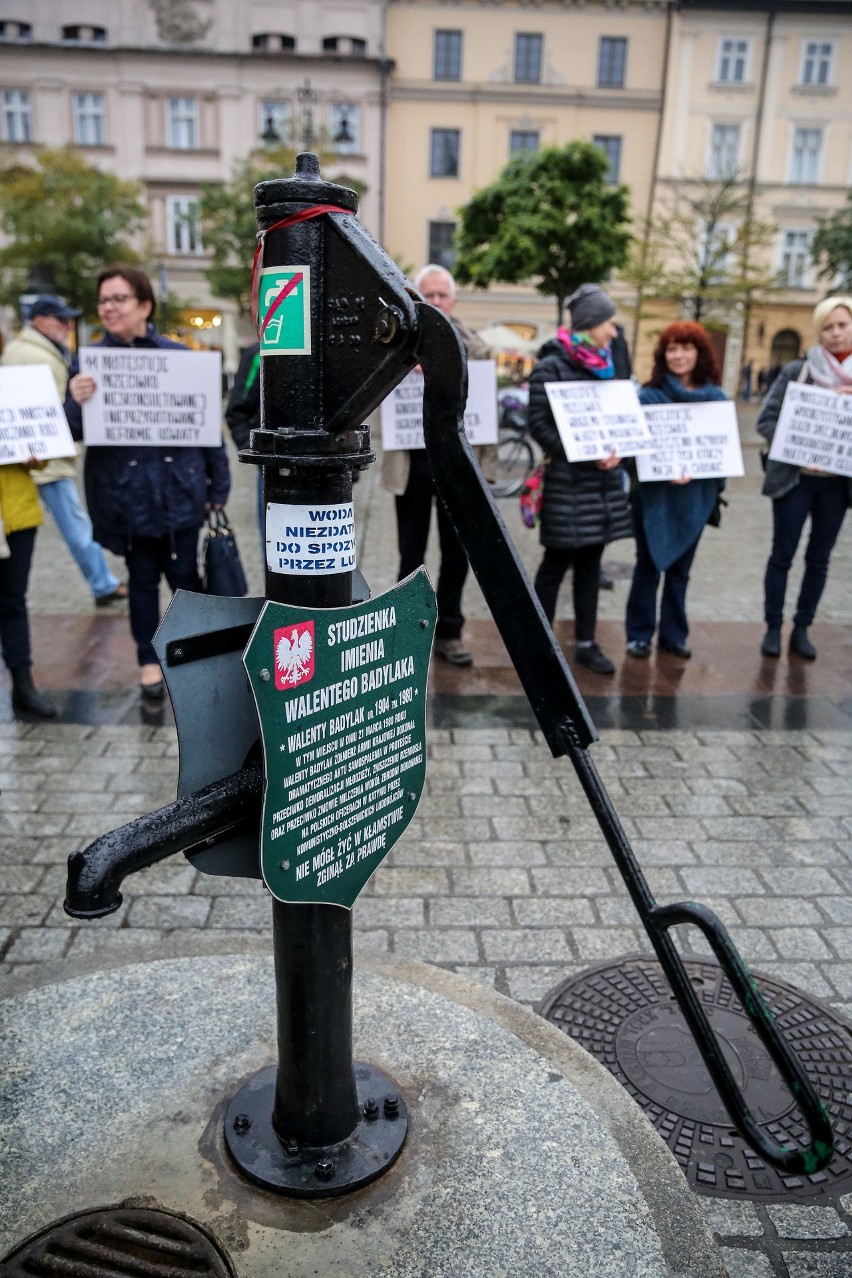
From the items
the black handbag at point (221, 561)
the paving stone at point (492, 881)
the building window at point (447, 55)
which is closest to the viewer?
the paving stone at point (492, 881)

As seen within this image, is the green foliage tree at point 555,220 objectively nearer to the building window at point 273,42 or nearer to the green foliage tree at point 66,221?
the green foliage tree at point 66,221

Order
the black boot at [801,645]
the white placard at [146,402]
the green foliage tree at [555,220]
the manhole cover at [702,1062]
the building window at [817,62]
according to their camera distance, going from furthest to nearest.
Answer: the building window at [817,62], the green foliage tree at [555,220], the black boot at [801,645], the white placard at [146,402], the manhole cover at [702,1062]

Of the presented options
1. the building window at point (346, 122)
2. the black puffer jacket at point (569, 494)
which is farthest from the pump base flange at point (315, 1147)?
the building window at point (346, 122)

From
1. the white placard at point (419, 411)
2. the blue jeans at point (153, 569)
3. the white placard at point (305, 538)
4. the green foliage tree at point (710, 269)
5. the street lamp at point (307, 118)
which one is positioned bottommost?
the blue jeans at point (153, 569)

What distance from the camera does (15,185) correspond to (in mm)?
29094

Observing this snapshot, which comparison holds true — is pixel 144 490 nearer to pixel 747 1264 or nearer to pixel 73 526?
pixel 73 526

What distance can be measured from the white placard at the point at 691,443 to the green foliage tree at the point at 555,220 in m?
20.1

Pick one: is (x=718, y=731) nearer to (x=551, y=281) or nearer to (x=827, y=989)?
(x=827, y=989)

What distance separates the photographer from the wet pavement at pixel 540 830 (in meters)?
3.28

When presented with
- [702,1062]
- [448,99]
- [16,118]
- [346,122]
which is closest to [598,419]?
[702,1062]

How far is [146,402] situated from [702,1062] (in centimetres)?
404

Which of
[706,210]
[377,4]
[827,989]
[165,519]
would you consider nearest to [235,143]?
[377,4]

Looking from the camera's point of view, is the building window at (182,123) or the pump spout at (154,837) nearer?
the pump spout at (154,837)

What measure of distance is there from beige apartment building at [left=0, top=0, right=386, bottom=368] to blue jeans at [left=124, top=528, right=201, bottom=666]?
39.4 m
